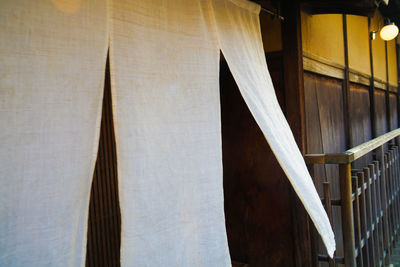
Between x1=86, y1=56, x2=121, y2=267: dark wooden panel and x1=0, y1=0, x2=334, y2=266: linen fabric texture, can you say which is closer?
x1=0, y1=0, x2=334, y2=266: linen fabric texture

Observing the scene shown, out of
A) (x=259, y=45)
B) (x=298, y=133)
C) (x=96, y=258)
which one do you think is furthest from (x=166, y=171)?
(x=298, y=133)

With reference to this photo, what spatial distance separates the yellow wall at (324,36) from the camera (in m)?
4.22

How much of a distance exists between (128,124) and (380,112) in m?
8.48

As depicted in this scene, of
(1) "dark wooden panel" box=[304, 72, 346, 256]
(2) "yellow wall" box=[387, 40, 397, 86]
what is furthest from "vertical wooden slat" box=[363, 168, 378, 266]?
(2) "yellow wall" box=[387, 40, 397, 86]

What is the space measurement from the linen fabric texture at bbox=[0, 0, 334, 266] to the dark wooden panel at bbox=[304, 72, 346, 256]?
1.36 metres

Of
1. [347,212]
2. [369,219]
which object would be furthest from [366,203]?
[347,212]

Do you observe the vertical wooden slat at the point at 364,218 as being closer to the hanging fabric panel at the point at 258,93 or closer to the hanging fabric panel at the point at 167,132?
the hanging fabric panel at the point at 258,93

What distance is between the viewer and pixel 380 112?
28.8 feet

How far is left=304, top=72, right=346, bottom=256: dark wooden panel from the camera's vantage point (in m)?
4.15

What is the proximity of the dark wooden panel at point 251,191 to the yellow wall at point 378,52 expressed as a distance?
5.61 meters

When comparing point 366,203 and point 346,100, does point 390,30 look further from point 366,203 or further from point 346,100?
point 366,203

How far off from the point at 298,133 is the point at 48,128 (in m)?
2.69

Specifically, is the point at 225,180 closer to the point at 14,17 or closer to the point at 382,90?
the point at 14,17

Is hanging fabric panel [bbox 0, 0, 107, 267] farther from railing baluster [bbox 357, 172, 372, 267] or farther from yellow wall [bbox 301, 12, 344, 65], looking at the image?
railing baluster [bbox 357, 172, 372, 267]
